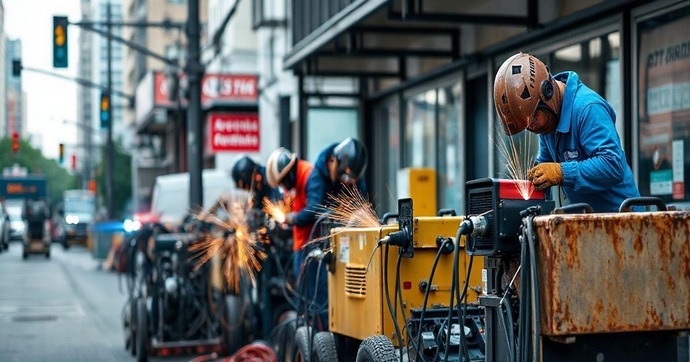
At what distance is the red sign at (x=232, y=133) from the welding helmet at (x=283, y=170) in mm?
24777

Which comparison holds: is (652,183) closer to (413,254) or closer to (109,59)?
(413,254)

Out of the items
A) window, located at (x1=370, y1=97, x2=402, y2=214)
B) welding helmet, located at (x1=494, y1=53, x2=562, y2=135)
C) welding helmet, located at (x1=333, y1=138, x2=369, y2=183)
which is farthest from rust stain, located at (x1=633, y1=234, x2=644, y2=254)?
window, located at (x1=370, y1=97, x2=402, y2=214)

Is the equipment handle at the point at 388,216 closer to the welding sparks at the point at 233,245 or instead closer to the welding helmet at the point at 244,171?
the welding sparks at the point at 233,245

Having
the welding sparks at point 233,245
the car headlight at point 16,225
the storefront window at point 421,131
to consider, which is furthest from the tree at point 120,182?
the welding sparks at point 233,245

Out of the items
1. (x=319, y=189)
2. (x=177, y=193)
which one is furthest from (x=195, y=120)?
(x=319, y=189)

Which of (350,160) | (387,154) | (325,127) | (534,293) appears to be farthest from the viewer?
(387,154)

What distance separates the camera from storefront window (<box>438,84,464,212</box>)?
50.2ft

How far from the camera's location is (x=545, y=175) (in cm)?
494

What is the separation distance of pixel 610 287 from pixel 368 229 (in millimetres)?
2402

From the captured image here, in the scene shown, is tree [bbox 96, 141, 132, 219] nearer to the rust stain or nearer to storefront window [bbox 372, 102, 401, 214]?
storefront window [bbox 372, 102, 401, 214]

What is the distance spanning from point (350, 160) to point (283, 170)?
1.36 metres

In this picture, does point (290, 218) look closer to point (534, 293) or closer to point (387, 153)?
point (534, 293)

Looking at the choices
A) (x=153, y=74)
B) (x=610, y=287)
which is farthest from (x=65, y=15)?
(x=153, y=74)

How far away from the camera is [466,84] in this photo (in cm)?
1472
